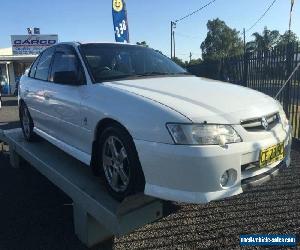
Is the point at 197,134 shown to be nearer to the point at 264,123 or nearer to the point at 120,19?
the point at 264,123

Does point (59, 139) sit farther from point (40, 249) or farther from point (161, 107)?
point (161, 107)

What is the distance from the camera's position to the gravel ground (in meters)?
3.50

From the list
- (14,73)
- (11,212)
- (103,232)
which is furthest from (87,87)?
(14,73)

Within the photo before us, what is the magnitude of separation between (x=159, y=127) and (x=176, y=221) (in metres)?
1.42

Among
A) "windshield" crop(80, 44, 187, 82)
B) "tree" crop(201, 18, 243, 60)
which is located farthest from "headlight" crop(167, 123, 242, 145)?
"tree" crop(201, 18, 243, 60)

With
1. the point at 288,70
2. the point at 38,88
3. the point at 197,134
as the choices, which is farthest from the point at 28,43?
the point at 197,134

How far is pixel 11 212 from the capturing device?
427 centimetres

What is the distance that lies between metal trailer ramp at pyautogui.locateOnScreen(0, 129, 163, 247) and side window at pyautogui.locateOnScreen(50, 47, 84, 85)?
37.6 inches

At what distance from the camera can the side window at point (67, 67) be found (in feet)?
13.0

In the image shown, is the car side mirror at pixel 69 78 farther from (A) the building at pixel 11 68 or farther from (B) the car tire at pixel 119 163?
(A) the building at pixel 11 68

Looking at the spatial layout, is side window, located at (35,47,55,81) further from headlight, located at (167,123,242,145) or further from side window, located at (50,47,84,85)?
headlight, located at (167,123,242,145)

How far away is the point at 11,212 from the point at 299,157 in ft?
14.7

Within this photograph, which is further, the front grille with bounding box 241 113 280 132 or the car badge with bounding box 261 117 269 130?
the car badge with bounding box 261 117 269 130

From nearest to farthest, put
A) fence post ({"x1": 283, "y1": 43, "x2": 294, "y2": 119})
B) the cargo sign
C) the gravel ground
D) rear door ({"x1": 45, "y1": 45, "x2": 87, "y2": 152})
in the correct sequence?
the gravel ground < rear door ({"x1": 45, "y1": 45, "x2": 87, "y2": 152}) < fence post ({"x1": 283, "y1": 43, "x2": 294, "y2": 119}) < the cargo sign
